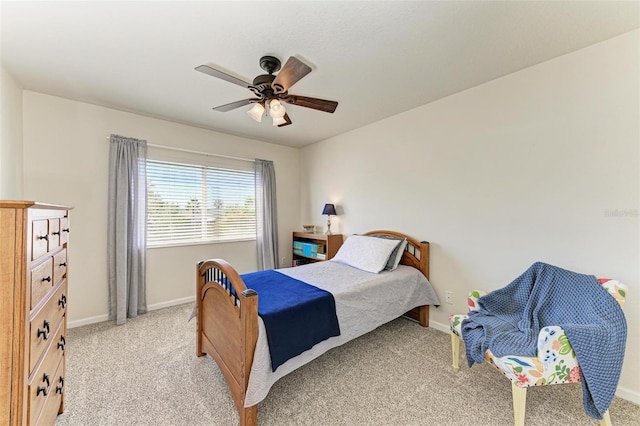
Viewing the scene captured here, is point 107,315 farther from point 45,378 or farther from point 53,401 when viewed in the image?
point 45,378

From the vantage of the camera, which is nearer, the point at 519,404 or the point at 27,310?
the point at 27,310

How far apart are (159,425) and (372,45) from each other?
290 centimetres

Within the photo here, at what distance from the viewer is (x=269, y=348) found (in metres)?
1.57

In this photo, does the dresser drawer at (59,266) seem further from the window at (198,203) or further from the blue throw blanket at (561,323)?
the blue throw blanket at (561,323)

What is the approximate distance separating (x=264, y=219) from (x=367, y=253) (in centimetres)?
Answer: 196

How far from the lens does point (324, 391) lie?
1862 millimetres

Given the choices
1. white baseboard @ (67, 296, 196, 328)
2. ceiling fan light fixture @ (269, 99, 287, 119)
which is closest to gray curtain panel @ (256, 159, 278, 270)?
white baseboard @ (67, 296, 196, 328)

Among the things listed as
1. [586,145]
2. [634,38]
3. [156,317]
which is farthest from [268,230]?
[634,38]

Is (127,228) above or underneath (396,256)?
above

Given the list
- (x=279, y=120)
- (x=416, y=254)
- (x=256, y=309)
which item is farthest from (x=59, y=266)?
(x=416, y=254)

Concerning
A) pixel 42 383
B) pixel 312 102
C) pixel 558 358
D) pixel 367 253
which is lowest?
pixel 558 358

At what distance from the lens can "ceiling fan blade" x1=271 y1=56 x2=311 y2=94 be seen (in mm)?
1590

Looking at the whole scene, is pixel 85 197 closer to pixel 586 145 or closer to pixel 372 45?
pixel 372 45

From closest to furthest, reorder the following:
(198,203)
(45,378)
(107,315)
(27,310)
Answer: (27,310) → (45,378) → (107,315) → (198,203)
